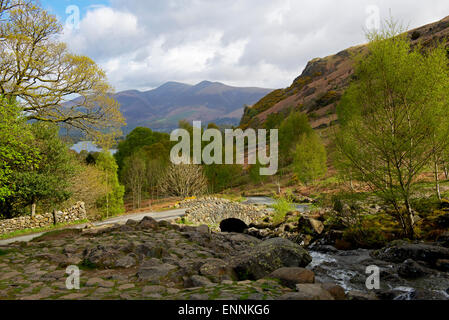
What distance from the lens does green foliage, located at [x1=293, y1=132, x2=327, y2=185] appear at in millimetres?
38666

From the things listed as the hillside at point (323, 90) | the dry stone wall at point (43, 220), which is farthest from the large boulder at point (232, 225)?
the hillside at point (323, 90)

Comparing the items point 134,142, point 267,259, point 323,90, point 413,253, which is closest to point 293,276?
point 267,259

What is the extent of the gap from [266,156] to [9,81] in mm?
48125

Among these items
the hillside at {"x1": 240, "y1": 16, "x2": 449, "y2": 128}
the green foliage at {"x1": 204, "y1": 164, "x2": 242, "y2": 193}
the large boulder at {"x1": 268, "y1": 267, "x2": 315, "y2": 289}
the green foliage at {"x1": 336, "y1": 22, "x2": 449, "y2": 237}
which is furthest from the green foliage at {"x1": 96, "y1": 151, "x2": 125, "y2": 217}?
the hillside at {"x1": 240, "y1": 16, "x2": 449, "y2": 128}

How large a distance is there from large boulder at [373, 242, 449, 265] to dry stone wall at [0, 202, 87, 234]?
64.3 feet

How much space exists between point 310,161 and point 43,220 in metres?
33.4

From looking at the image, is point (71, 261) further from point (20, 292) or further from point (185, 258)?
point (185, 258)

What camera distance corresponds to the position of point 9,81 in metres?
14.6

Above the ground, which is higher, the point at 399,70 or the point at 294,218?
the point at 399,70

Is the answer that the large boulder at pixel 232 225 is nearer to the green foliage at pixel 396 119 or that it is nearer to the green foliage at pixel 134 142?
the green foliage at pixel 396 119

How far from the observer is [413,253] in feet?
32.1

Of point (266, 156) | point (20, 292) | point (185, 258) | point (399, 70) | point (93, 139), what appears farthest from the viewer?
point (266, 156)

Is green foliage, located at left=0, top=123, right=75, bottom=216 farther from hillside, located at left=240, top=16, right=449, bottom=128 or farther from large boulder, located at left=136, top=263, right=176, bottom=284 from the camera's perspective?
hillside, located at left=240, top=16, right=449, bottom=128

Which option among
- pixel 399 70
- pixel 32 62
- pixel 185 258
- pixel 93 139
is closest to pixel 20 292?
pixel 185 258
